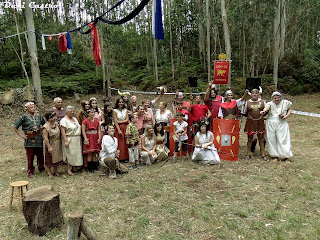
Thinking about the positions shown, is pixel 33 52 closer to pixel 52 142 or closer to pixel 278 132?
pixel 52 142

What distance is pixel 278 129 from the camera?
554cm

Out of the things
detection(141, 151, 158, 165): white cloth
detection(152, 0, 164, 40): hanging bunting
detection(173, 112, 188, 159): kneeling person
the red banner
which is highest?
detection(152, 0, 164, 40): hanging bunting

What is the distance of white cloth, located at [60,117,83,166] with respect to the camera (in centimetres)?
502

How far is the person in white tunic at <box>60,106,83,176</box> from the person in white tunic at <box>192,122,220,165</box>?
8.02 ft

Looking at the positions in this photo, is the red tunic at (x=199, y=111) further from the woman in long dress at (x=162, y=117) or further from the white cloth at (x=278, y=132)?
the white cloth at (x=278, y=132)

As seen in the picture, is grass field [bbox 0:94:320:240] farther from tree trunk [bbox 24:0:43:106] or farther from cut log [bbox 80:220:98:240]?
tree trunk [bbox 24:0:43:106]

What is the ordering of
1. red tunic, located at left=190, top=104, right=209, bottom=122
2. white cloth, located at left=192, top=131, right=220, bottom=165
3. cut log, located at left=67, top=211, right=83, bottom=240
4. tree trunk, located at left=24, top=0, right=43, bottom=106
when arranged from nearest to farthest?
cut log, located at left=67, top=211, right=83, bottom=240, white cloth, located at left=192, top=131, right=220, bottom=165, red tunic, located at left=190, top=104, right=209, bottom=122, tree trunk, located at left=24, top=0, right=43, bottom=106

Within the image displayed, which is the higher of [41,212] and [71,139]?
[71,139]

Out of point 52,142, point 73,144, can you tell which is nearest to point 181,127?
point 73,144

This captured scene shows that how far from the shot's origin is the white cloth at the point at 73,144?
5023mm

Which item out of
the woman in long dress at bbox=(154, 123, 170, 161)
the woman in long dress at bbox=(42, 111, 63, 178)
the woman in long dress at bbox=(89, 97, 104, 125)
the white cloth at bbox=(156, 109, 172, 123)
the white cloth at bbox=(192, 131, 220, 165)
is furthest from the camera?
the white cloth at bbox=(156, 109, 172, 123)

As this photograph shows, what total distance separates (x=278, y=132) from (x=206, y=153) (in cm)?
162

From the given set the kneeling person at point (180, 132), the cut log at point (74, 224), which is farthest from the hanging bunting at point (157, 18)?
the cut log at point (74, 224)

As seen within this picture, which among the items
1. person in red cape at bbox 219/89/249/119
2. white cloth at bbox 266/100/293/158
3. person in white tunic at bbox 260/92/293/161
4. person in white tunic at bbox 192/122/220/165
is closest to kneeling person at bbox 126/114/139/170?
person in white tunic at bbox 192/122/220/165
